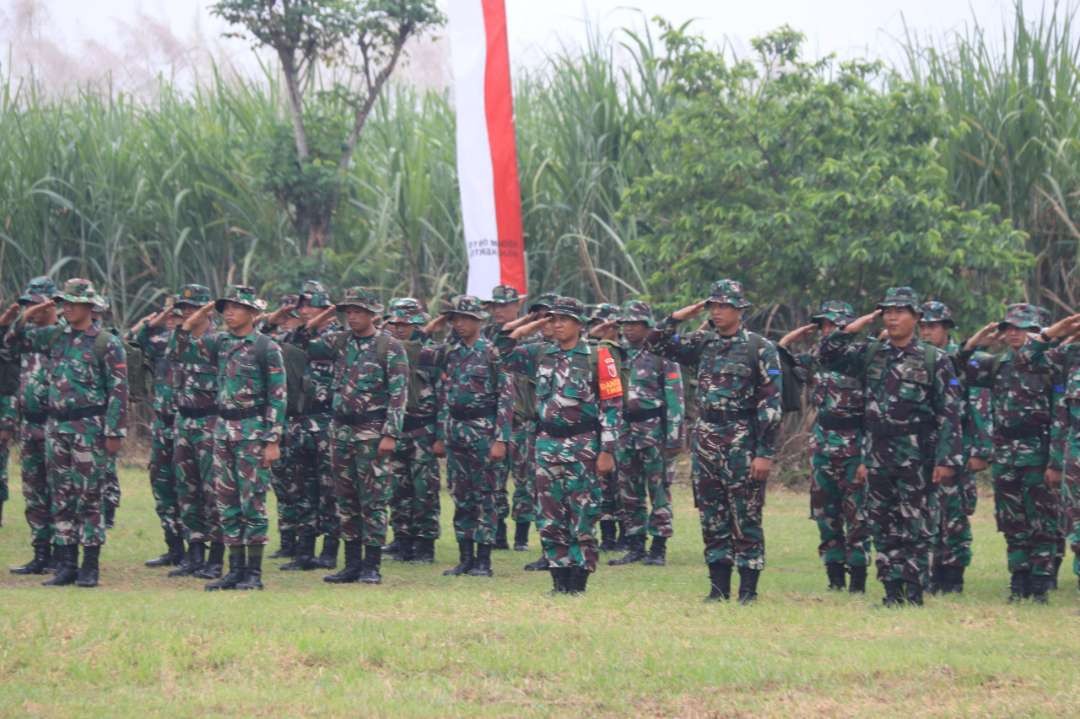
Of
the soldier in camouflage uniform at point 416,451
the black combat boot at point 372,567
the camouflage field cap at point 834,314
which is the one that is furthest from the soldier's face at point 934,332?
the black combat boot at point 372,567

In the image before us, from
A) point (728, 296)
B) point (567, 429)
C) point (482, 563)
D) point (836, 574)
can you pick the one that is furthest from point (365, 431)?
point (836, 574)

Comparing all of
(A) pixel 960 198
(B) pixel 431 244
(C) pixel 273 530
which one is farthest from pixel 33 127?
(A) pixel 960 198

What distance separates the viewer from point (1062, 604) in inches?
397

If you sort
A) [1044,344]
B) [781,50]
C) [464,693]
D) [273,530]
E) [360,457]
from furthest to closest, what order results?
[781,50], [273,530], [360,457], [1044,344], [464,693]

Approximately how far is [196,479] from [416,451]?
177cm

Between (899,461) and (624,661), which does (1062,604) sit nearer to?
(899,461)

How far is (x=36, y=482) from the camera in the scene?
432 inches

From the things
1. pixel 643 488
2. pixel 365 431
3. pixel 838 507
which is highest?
pixel 365 431

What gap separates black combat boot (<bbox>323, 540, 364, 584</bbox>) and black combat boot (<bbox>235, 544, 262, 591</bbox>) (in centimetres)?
66

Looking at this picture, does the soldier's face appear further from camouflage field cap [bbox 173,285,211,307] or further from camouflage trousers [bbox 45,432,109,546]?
camouflage trousers [bbox 45,432,109,546]

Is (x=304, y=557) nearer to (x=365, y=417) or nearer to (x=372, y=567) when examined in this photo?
(x=372, y=567)

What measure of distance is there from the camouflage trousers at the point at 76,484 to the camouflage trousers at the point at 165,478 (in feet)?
3.73

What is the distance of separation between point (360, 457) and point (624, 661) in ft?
11.9

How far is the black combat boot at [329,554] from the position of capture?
467 inches
